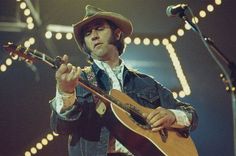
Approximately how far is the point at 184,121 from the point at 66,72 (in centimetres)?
85

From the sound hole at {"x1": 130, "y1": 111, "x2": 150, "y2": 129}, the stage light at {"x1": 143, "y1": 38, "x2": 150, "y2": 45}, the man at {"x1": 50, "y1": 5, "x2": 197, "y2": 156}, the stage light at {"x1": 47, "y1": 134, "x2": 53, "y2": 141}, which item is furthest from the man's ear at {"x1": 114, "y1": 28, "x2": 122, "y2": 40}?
the stage light at {"x1": 47, "y1": 134, "x2": 53, "y2": 141}

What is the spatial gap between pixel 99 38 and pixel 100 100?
47 cm

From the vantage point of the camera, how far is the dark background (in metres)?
3.72

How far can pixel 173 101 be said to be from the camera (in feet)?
10.8

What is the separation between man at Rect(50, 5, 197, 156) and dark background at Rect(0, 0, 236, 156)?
0.49 meters

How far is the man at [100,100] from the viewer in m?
2.71

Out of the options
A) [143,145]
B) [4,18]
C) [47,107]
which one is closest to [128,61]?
[47,107]

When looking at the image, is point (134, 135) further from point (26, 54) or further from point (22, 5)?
point (22, 5)

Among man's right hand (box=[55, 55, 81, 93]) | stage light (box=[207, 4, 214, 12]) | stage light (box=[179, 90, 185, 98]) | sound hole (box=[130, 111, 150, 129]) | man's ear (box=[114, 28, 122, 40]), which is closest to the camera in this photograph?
man's right hand (box=[55, 55, 81, 93])

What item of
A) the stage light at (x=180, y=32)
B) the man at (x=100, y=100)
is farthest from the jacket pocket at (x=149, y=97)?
the stage light at (x=180, y=32)

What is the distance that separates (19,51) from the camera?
2723 millimetres

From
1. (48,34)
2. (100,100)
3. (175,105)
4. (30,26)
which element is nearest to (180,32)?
(175,105)

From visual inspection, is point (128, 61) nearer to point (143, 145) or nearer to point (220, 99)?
point (220, 99)

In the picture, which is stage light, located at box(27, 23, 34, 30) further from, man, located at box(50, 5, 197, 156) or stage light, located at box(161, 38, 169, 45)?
stage light, located at box(161, 38, 169, 45)
